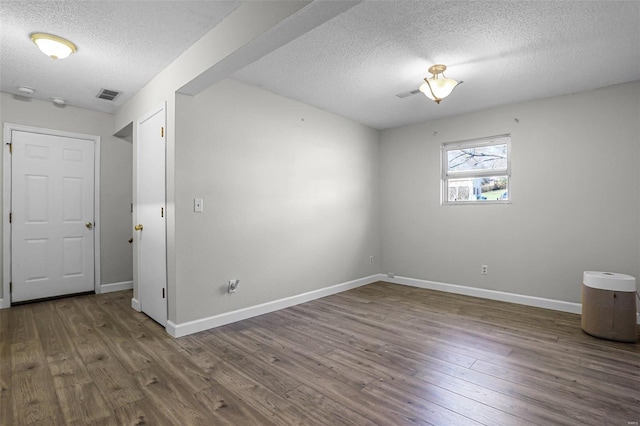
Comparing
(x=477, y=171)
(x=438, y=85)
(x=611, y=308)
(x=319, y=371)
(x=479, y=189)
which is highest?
(x=438, y=85)

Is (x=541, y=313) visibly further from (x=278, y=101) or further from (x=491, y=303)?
(x=278, y=101)

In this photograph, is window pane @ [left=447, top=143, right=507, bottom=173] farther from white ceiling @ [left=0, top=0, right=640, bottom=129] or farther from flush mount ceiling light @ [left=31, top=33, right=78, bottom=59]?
flush mount ceiling light @ [left=31, top=33, right=78, bottom=59]

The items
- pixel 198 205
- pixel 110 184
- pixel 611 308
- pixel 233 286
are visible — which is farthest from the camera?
pixel 110 184

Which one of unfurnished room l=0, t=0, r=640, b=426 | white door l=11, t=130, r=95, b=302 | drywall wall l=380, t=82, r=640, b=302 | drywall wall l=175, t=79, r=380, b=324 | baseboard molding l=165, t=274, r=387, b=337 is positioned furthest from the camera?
white door l=11, t=130, r=95, b=302

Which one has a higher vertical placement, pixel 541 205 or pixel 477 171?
pixel 477 171

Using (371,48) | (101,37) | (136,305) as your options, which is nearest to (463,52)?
(371,48)

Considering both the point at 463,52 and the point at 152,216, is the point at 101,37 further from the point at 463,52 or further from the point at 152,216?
the point at 463,52

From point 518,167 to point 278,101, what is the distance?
316 centimetres

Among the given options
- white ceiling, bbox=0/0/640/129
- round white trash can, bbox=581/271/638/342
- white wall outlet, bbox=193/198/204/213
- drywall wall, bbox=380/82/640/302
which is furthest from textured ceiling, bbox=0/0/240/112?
round white trash can, bbox=581/271/638/342

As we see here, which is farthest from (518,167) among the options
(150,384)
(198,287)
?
(150,384)

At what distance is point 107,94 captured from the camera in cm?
376

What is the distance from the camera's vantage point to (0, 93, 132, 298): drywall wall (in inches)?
165

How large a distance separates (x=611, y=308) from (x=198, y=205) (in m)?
3.95

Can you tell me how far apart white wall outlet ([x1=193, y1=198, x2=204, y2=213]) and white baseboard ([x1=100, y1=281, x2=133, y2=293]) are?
2591mm
